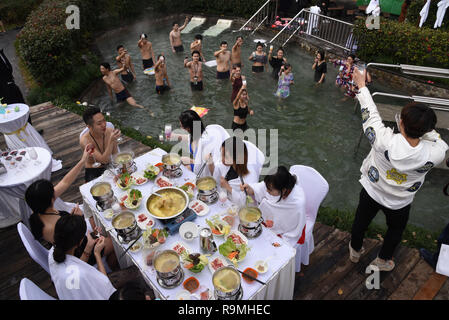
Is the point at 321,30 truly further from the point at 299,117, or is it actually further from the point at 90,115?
the point at 90,115

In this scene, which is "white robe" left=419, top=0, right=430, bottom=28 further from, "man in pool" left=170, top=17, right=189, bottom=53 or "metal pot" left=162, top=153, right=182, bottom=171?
"metal pot" left=162, top=153, right=182, bottom=171

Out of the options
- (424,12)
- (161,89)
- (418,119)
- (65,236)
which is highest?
(424,12)

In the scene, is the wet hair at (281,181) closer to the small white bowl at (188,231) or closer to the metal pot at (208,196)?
the metal pot at (208,196)

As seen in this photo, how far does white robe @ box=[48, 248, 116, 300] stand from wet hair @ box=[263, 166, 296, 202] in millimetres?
2265

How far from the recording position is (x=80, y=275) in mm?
3045

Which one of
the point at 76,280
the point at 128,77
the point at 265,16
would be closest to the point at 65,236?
the point at 76,280

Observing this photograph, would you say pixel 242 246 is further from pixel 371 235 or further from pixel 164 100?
pixel 164 100

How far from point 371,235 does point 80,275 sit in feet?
15.1

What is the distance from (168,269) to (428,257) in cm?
407

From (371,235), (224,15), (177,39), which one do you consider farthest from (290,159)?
(224,15)

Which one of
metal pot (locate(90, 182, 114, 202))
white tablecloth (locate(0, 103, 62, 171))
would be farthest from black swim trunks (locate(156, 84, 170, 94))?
metal pot (locate(90, 182, 114, 202))

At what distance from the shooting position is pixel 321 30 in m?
13.5

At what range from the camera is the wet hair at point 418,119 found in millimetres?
2969

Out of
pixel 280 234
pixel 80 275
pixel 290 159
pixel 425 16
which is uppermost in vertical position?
pixel 425 16
